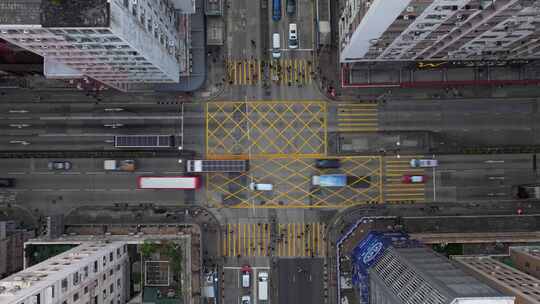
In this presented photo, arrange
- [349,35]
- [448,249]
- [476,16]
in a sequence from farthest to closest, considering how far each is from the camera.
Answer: [448,249], [349,35], [476,16]

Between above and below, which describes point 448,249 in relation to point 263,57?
below

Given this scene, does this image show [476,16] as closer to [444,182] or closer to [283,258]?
[444,182]

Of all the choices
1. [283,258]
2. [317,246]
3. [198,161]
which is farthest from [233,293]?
[198,161]

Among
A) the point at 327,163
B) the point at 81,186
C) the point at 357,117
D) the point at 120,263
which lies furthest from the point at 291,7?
the point at 120,263

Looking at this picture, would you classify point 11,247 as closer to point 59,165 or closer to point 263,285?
point 59,165

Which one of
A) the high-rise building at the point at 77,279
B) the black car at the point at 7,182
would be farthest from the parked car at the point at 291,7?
the black car at the point at 7,182

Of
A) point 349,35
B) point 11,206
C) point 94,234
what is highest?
point 349,35

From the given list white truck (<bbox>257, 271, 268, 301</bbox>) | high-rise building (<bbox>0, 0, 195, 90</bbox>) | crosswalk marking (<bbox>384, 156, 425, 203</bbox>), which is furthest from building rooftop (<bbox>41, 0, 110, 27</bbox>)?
crosswalk marking (<bbox>384, 156, 425, 203</bbox>)

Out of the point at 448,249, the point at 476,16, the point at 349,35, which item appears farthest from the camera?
the point at 448,249
